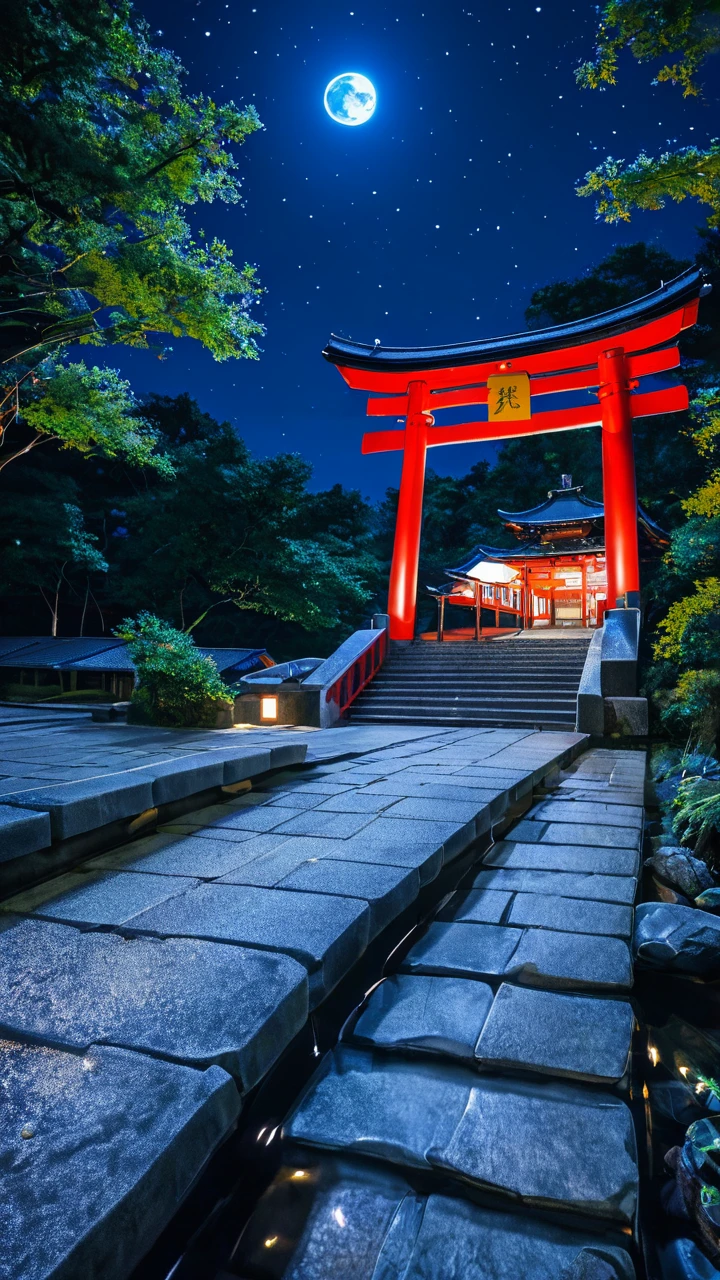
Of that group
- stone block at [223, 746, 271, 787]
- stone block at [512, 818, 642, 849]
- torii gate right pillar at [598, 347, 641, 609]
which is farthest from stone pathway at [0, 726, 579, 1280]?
A: torii gate right pillar at [598, 347, 641, 609]

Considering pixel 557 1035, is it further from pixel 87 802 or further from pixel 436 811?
pixel 87 802

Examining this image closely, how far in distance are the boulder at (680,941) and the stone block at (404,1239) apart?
1.28 metres

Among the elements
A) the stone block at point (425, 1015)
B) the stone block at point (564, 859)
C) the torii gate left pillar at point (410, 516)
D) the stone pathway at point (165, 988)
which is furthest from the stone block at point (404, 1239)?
the torii gate left pillar at point (410, 516)

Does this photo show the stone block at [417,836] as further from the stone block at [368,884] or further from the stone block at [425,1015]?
the stone block at [425,1015]

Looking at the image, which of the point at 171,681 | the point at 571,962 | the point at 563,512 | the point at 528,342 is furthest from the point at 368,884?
the point at 563,512

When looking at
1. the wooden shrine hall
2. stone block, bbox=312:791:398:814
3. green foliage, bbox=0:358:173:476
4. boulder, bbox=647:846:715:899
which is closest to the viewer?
boulder, bbox=647:846:715:899

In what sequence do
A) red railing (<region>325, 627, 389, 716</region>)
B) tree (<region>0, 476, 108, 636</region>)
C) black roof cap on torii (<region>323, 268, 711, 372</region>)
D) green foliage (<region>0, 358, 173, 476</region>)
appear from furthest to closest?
tree (<region>0, 476, 108, 636</region>), black roof cap on torii (<region>323, 268, 711, 372</region>), green foliage (<region>0, 358, 173, 476</region>), red railing (<region>325, 627, 389, 716</region>)

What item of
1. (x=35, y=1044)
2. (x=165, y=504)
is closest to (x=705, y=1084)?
(x=35, y=1044)

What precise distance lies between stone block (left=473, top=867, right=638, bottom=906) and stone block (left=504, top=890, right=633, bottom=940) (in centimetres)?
6

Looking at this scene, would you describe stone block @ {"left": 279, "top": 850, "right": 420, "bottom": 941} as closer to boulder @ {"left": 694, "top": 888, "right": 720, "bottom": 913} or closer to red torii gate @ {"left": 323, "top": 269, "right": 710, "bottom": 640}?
boulder @ {"left": 694, "top": 888, "right": 720, "bottom": 913}

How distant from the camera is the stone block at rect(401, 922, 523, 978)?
1.99 meters

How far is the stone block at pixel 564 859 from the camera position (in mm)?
2852

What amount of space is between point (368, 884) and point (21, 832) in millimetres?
1223

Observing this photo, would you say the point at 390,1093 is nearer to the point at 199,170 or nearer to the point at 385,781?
the point at 385,781
